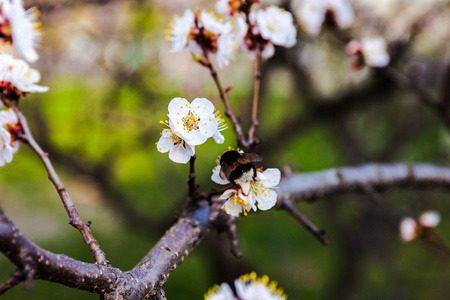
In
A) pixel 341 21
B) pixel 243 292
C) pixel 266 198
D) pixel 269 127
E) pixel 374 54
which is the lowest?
pixel 243 292

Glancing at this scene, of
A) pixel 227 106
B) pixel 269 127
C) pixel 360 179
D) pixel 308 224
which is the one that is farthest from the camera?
pixel 269 127

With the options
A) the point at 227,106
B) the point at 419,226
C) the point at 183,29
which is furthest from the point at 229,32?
the point at 419,226

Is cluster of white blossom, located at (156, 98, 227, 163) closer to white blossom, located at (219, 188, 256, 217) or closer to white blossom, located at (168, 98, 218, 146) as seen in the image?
white blossom, located at (168, 98, 218, 146)

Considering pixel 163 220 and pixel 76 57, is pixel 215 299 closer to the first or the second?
pixel 163 220

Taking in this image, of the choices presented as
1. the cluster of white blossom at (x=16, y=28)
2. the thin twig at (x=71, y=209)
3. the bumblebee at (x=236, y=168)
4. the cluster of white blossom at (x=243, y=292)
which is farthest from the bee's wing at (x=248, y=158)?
the cluster of white blossom at (x=16, y=28)

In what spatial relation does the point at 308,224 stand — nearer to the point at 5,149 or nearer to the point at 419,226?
the point at 5,149

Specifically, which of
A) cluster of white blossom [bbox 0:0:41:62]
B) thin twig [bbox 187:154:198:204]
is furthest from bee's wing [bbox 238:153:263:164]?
cluster of white blossom [bbox 0:0:41:62]

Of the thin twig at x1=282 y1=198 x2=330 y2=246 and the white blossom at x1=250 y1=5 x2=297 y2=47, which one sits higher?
the white blossom at x1=250 y1=5 x2=297 y2=47
